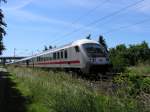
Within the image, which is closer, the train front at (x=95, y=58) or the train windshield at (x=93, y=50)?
the train front at (x=95, y=58)

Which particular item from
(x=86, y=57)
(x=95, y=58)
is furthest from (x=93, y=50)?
(x=86, y=57)

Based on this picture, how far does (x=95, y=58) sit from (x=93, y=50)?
971 mm

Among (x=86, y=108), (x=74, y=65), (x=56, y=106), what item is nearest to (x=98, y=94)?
(x=86, y=108)

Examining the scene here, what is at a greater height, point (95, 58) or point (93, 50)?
point (93, 50)

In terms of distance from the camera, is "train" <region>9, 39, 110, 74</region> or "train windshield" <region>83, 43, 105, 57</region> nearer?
"train" <region>9, 39, 110, 74</region>

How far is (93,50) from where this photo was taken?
89.0 feet

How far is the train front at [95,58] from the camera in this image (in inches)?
1006

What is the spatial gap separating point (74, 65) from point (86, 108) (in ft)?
61.5

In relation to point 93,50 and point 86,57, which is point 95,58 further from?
point 93,50

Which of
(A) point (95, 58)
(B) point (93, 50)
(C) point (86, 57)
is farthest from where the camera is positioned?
(B) point (93, 50)

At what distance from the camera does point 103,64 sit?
2588 cm

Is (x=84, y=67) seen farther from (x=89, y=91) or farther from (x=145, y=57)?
(x=145, y=57)

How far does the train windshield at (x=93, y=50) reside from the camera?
87.1ft

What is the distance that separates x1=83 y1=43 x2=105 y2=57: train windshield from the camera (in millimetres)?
26547
